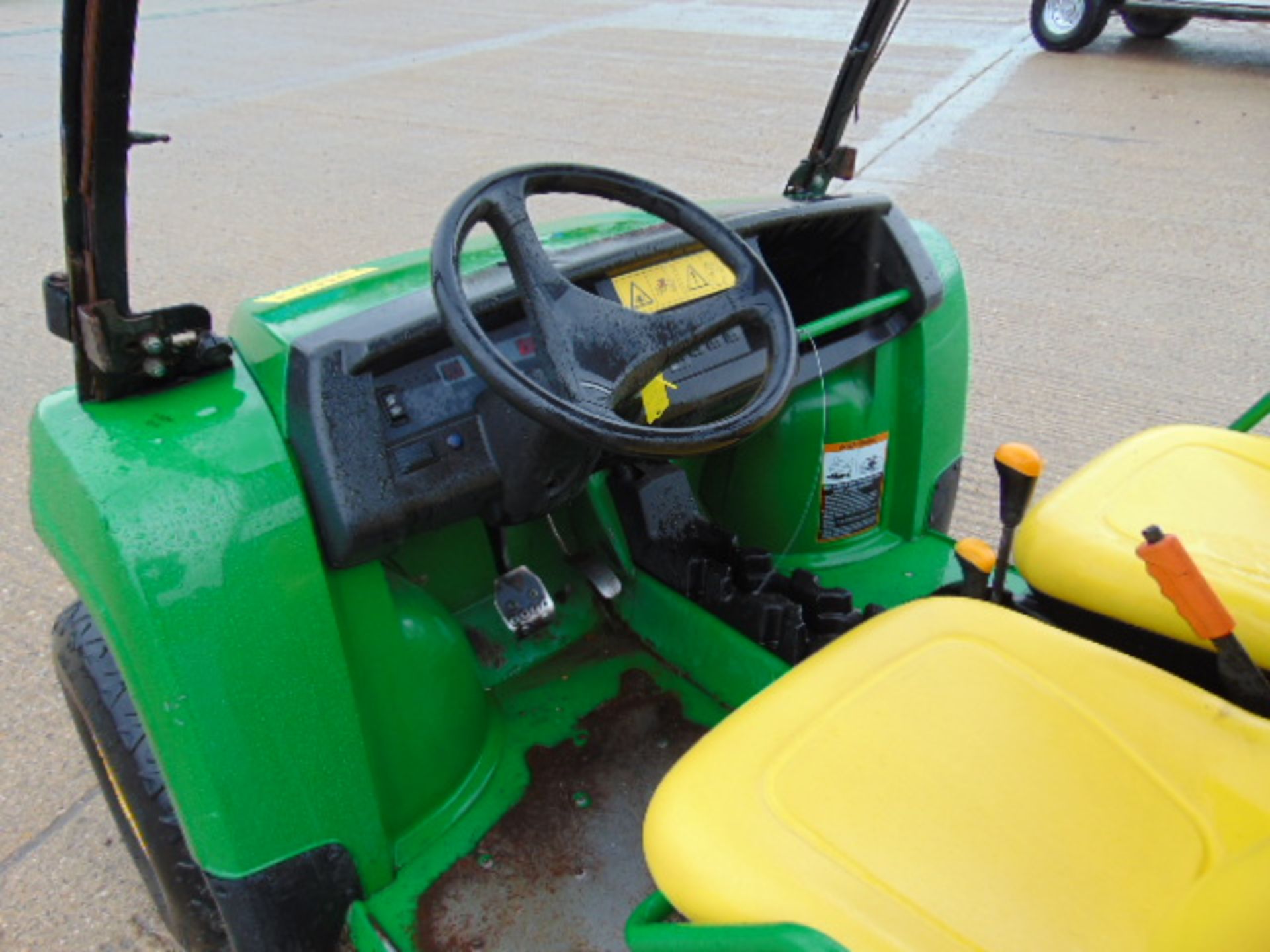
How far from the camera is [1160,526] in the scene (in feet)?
5.55

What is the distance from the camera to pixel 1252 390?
3422mm

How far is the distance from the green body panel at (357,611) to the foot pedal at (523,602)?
0.10 meters

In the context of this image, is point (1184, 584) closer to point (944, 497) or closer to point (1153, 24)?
point (944, 497)

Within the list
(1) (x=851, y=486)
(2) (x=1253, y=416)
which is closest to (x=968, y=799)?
(1) (x=851, y=486)

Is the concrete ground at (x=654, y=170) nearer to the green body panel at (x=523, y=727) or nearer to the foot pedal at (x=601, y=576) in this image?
the green body panel at (x=523, y=727)

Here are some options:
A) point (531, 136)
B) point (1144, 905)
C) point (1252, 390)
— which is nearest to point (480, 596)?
point (1144, 905)

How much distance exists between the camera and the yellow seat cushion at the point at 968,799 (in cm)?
111

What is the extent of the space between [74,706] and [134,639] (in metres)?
0.47

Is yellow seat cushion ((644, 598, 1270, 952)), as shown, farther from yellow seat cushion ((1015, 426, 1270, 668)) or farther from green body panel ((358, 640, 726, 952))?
green body panel ((358, 640, 726, 952))

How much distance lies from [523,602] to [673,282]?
1.86ft

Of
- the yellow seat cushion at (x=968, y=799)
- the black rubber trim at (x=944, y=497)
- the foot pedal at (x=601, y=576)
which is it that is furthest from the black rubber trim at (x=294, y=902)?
the black rubber trim at (x=944, y=497)

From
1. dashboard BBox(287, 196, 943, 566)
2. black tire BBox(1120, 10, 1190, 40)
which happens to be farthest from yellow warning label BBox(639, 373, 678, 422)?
black tire BBox(1120, 10, 1190, 40)

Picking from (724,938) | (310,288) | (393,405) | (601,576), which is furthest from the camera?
(601,576)

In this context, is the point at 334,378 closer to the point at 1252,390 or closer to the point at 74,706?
the point at 74,706
